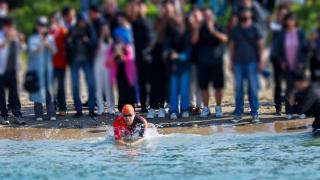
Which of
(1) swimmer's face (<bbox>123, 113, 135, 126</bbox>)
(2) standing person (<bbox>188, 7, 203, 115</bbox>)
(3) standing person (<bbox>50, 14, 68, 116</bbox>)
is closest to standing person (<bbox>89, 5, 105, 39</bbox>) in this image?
(3) standing person (<bbox>50, 14, 68, 116</bbox>)

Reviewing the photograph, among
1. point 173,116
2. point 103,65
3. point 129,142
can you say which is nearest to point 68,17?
point 103,65

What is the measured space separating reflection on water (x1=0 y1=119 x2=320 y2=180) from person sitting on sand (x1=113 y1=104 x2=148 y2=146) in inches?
6.2

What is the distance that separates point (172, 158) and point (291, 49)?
4609 millimetres

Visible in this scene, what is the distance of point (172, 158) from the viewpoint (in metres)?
→ 15.5

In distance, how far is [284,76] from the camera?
11.4 meters

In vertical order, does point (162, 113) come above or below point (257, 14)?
below

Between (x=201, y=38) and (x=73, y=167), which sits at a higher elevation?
(x=201, y=38)

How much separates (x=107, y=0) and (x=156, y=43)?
71cm

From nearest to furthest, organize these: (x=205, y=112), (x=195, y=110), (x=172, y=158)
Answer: (x=172, y=158)
(x=205, y=112)
(x=195, y=110)

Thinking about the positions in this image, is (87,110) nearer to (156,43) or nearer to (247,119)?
(247,119)

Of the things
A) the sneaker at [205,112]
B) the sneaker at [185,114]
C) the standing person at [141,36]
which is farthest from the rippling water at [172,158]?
the standing person at [141,36]

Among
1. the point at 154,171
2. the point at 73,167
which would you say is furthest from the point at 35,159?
the point at 154,171

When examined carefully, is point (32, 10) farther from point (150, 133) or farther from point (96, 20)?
point (150, 133)

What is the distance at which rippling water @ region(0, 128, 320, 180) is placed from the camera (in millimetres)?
14445
